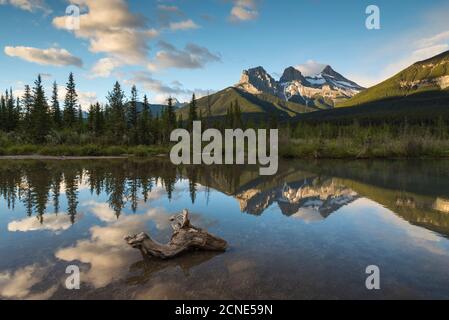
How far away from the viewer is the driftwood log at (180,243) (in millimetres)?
8406

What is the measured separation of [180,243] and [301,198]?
10846 millimetres

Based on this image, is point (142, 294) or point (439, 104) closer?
point (142, 294)

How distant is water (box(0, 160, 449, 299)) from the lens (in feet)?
22.5

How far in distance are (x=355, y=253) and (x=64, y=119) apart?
70.0m

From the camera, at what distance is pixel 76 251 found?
29.5ft

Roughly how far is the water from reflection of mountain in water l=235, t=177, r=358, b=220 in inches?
2.7

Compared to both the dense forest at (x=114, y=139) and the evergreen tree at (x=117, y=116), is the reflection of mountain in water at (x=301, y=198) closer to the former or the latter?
the dense forest at (x=114, y=139)

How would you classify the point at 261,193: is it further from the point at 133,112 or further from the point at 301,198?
the point at 133,112

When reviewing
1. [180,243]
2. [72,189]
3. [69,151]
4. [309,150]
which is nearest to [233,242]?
[180,243]

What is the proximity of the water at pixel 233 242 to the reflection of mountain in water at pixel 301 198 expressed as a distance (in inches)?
2.7

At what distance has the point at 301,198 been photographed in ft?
59.7

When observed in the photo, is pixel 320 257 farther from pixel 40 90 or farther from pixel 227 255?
pixel 40 90

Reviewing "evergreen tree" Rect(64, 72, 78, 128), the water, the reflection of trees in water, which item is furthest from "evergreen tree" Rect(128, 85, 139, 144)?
the water
